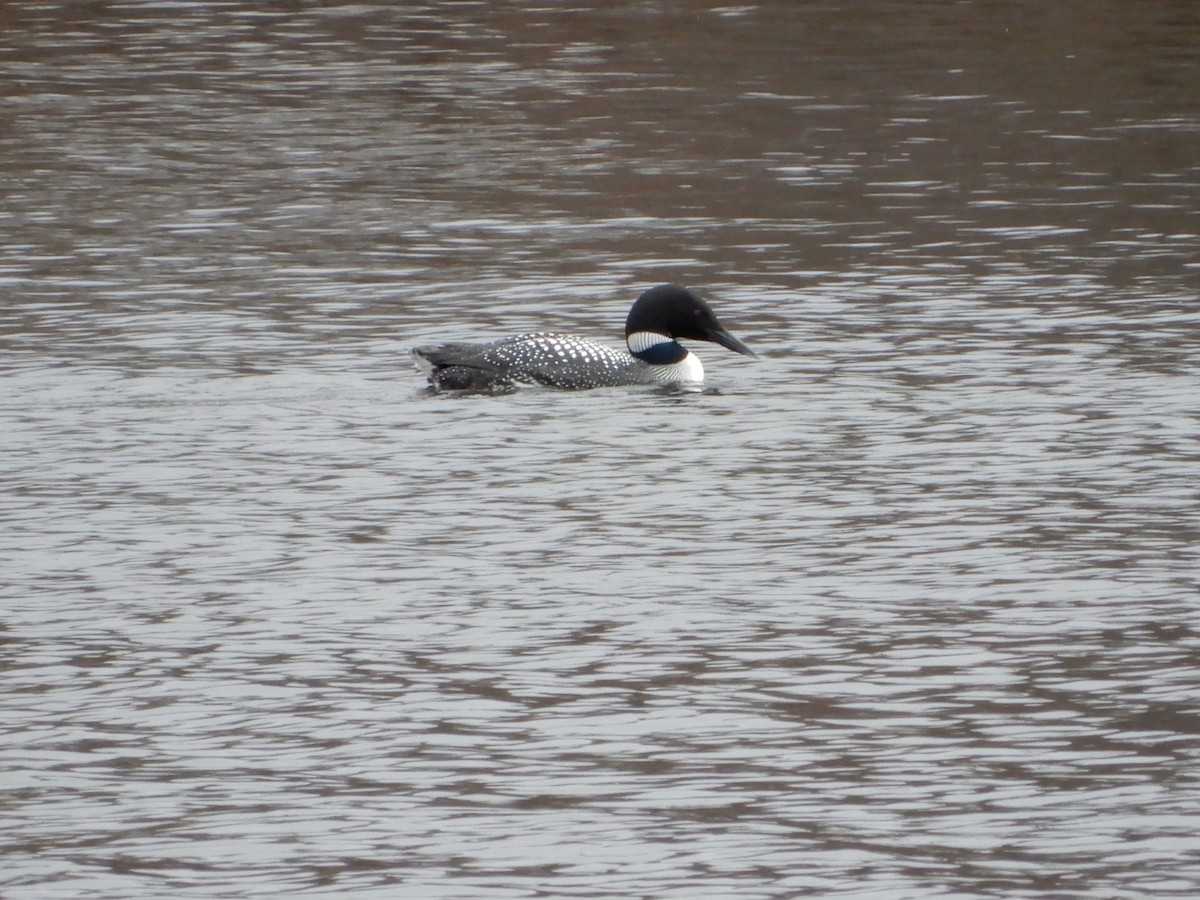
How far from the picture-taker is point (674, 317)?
17.1 metres

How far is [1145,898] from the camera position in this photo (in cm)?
770

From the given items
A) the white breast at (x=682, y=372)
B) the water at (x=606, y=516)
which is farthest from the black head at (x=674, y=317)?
the water at (x=606, y=516)

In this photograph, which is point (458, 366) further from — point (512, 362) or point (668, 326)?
point (668, 326)

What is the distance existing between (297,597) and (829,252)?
1065cm

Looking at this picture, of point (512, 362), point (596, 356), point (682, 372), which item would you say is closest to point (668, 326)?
point (682, 372)

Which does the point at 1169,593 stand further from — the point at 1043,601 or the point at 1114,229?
the point at 1114,229

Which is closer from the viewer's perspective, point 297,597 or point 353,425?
point 297,597

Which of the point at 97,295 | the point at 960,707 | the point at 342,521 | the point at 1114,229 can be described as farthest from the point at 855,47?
the point at 960,707

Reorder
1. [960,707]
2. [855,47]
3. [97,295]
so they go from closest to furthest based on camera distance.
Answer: [960,707] < [97,295] < [855,47]

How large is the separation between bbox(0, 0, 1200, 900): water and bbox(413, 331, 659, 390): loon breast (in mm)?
172

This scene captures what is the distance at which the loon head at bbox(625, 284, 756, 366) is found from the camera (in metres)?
17.0

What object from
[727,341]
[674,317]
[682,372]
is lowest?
[682,372]

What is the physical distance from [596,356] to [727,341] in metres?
0.97

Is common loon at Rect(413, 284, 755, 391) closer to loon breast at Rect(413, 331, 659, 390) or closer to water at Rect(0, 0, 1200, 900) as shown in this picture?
loon breast at Rect(413, 331, 659, 390)
